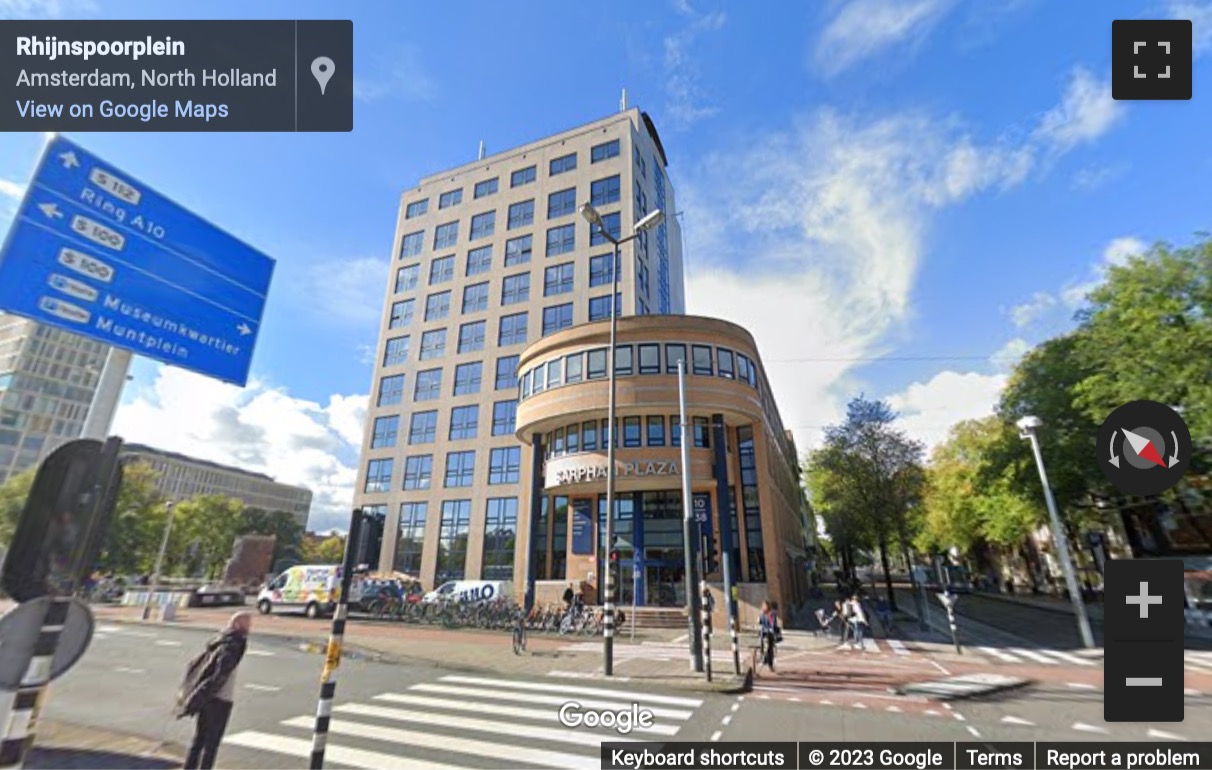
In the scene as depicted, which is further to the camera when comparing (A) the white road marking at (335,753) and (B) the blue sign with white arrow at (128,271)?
(A) the white road marking at (335,753)

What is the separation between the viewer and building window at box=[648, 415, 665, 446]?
25.7 meters

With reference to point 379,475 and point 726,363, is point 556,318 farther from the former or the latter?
point 379,475

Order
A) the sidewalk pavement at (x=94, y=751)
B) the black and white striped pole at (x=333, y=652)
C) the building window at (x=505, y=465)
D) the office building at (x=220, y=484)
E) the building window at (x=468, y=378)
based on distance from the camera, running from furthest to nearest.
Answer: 1. the office building at (x=220, y=484)
2. the building window at (x=468, y=378)
3. the building window at (x=505, y=465)
4. the sidewalk pavement at (x=94, y=751)
5. the black and white striped pole at (x=333, y=652)

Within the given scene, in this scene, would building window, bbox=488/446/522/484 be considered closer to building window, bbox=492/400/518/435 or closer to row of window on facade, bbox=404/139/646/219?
building window, bbox=492/400/518/435

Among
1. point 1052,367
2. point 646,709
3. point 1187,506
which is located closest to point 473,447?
point 646,709

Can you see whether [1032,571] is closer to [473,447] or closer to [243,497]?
[473,447]

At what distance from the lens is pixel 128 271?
16.6 ft

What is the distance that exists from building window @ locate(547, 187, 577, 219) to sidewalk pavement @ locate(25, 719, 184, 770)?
128ft

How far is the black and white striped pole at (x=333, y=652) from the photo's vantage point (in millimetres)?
4922

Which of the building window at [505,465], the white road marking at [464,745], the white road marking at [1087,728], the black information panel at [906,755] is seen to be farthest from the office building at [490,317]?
the black information panel at [906,755]

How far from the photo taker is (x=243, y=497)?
123875 millimetres

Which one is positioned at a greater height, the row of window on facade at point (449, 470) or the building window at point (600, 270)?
the building window at point (600, 270)

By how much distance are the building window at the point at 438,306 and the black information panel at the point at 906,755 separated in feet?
133

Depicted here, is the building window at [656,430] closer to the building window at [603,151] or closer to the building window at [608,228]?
the building window at [608,228]
